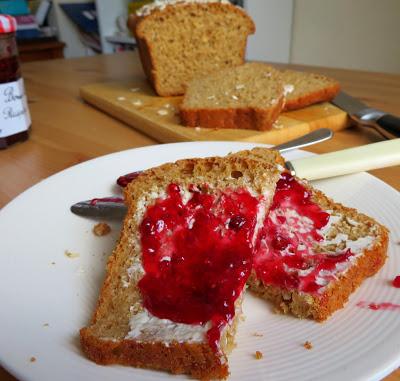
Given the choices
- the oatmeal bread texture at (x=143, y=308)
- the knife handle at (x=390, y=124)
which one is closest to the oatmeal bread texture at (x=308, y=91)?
the knife handle at (x=390, y=124)

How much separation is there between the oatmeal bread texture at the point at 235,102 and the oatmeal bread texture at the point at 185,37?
30 cm

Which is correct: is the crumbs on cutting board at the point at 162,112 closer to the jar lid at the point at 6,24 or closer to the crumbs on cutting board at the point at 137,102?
the crumbs on cutting board at the point at 137,102

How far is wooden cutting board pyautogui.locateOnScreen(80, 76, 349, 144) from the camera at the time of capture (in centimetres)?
214

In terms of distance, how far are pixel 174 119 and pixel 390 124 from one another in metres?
1.11

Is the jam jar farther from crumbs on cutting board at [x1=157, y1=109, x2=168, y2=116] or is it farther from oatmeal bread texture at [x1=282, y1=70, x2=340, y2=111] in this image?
oatmeal bread texture at [x1=282, y1=70, x2=340, y2=111]

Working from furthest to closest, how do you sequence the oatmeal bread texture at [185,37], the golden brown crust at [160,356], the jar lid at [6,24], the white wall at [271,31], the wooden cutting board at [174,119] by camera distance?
the white wall at [271,31]
the oatmeal bread texture at [185,37]
the wooden cutting board at [174,119]
the jar lid at [6,24]
the golden brown crust at [160,356]

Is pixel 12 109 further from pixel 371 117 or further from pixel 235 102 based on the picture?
pixel 371 117

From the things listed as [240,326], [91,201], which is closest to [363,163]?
[240,326]

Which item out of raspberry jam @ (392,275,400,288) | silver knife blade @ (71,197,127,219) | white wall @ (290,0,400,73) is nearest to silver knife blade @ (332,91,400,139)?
raspberry jam @ (392,275,400,288)

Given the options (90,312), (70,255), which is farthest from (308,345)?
(70,255)

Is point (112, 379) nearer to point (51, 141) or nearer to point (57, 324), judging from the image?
point (57, 324)

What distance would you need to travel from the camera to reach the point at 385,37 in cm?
488

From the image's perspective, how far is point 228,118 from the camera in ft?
7.39

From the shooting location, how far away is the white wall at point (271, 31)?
5484 millimetres
